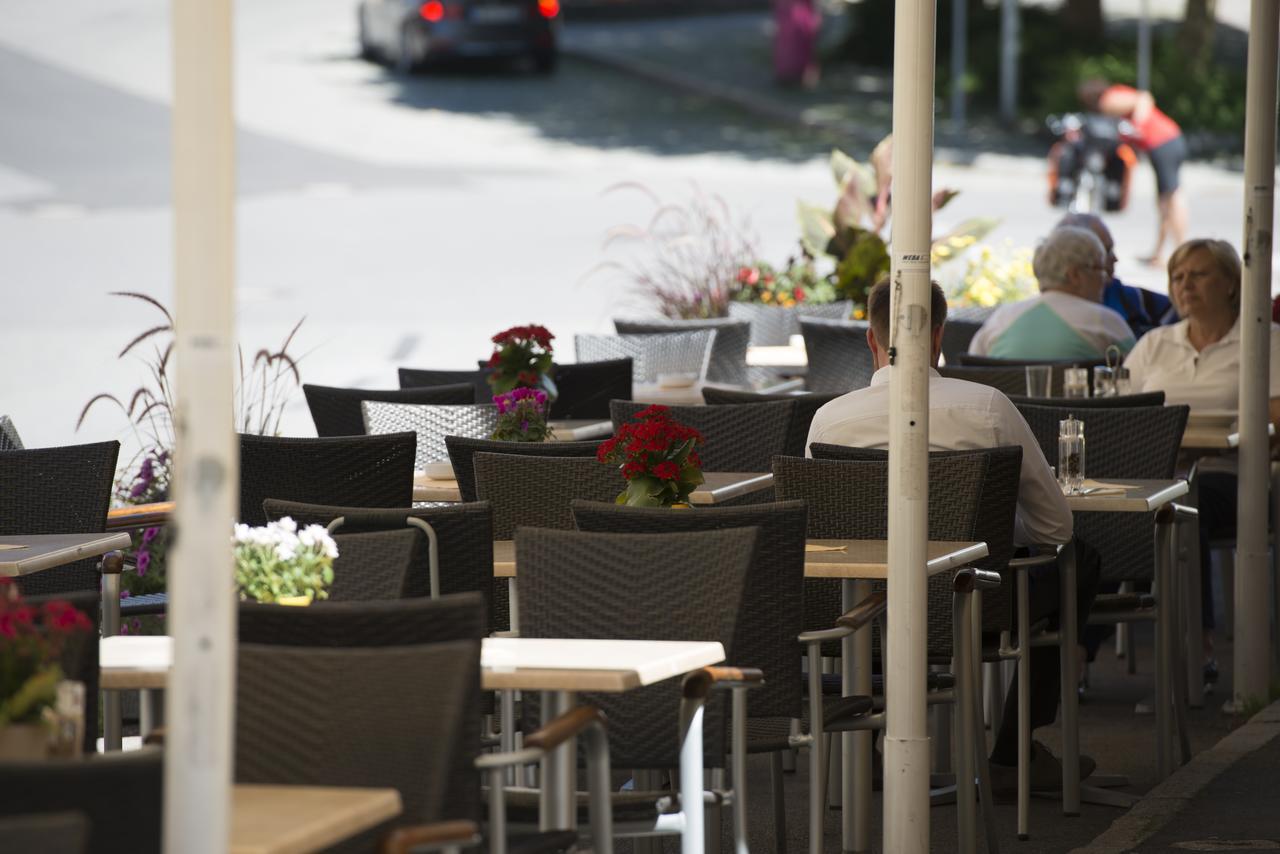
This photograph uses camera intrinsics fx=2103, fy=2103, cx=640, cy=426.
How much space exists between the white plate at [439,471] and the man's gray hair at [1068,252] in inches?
109

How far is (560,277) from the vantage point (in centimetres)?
2130

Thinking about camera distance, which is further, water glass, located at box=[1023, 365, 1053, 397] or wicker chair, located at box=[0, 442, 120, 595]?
water glass, located at box=[1023, 365, 1053, 397]

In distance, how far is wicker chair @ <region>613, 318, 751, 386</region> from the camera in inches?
369

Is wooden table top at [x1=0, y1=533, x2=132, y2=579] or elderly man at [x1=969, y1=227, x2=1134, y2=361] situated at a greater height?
elderly man at [x1=969, y1=227, x2=1134, y2=361]

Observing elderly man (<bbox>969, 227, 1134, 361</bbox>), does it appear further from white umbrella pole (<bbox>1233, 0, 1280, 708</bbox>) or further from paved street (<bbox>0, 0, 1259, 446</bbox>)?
paved street (<bbox>0, 0, 1259, 446</bbox>)

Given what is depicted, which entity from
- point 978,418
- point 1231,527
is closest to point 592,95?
point 1231,527

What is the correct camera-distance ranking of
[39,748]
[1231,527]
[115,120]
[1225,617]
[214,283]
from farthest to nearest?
[115,120] < [1225,617] < [1231,527] < [39,748] < [214,283]

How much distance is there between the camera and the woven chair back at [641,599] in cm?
364

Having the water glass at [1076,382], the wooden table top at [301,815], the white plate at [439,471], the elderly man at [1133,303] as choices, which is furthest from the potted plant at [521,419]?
the elderly man at [1133,303]

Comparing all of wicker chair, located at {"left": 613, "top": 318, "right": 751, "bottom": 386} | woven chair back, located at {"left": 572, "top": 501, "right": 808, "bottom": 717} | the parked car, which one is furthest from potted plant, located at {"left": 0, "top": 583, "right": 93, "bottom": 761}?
the parked car

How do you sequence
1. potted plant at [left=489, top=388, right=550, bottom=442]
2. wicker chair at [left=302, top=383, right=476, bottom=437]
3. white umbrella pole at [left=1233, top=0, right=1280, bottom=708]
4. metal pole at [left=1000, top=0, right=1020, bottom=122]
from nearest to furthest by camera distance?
potted plant at [left=489, top=388, right=550, bottom=442] → white umbrella pole at [left=1233, top=0, right=1280, bottom=708] → wicker chair at [left=302, top=383, right=476, bottom=437] → metal pole at [left=1000, top=0, right=1020, bottom=122]

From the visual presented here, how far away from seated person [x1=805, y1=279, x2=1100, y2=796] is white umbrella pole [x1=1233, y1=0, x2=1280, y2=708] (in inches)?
44.5

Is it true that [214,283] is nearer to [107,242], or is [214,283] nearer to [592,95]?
[107,242]

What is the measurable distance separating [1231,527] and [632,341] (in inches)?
112
